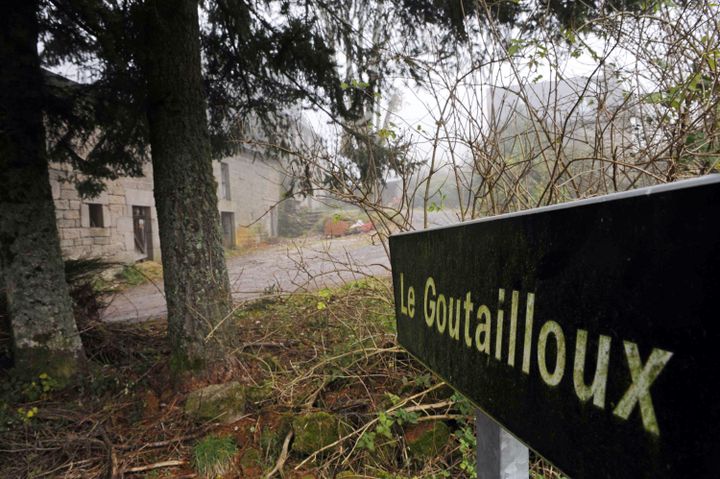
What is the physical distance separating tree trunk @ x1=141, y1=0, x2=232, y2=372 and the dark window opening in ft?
29.1

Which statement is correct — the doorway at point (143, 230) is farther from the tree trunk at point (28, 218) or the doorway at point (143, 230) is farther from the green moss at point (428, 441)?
the green moss at point (428, 441)

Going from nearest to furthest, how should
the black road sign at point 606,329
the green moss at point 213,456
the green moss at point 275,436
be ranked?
1. the black road sign at point 606,329
2. the green moss at point 213,456
3. the green moss at point 275,436

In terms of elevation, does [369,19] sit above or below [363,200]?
above

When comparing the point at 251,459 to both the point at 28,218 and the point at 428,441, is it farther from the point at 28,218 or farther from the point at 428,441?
the point at 28,218

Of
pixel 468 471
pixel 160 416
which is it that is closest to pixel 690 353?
pixel 468 471

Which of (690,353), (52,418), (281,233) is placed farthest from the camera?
(281,233)

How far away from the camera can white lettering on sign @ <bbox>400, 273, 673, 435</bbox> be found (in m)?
0.40

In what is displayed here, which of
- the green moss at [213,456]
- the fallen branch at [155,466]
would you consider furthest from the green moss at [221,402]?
the fallen branch at [155,466]

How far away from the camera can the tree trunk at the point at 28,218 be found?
3166mm

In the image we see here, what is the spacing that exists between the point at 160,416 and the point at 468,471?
7.74 ft

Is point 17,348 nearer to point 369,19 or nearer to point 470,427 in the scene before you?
point 470,427

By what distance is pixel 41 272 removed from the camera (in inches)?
130

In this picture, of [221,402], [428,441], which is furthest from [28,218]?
[428,441]

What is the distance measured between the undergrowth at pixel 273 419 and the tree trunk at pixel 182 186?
326mm
